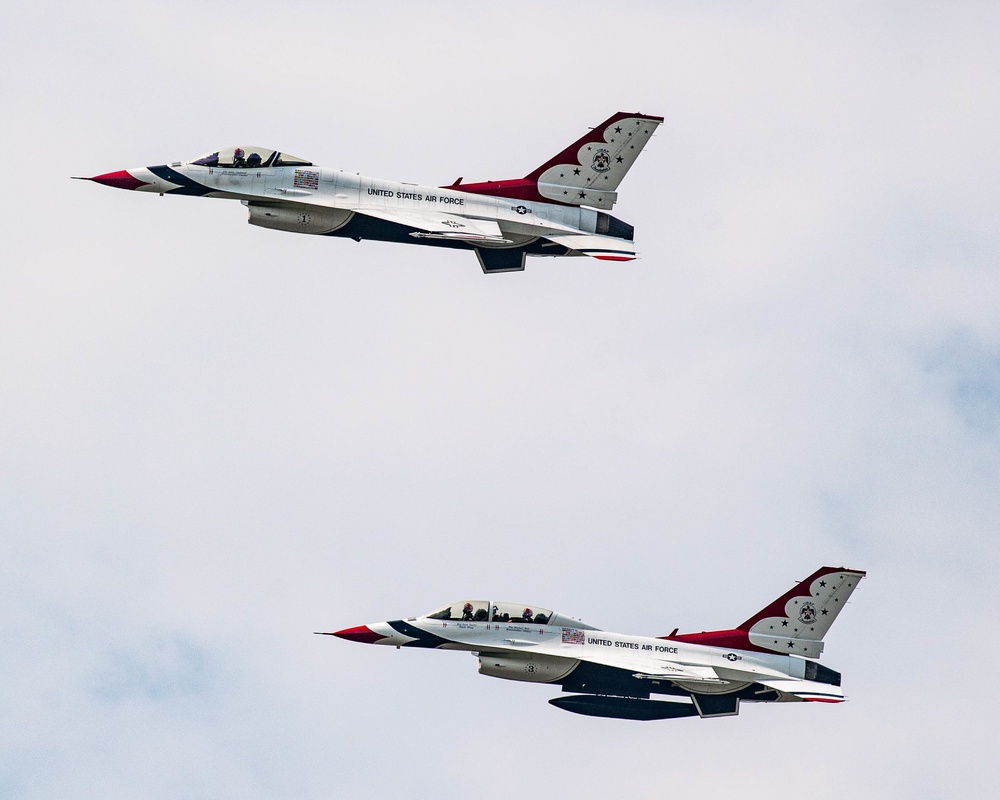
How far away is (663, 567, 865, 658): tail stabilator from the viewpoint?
59.8 metres

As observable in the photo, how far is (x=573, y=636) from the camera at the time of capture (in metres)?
57.6

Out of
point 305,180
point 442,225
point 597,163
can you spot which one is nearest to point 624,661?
point 442,225

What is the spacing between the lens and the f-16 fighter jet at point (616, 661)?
187 feet

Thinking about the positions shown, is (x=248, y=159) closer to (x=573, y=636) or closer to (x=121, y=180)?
(x=121, y=180)

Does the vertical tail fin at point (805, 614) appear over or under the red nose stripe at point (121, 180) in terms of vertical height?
under

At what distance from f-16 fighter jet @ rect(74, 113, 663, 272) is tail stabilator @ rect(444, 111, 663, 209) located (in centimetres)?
3

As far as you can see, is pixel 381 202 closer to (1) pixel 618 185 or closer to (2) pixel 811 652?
(1) pixel 618 185

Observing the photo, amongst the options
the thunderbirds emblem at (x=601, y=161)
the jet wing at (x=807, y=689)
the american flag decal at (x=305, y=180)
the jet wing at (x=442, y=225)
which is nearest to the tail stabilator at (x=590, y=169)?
the thunderbirds emblem at (x=601, y=161)

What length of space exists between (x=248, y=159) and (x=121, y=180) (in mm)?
4202

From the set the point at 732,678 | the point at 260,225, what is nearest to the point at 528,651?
the point at 732,678

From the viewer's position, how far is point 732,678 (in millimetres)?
58312

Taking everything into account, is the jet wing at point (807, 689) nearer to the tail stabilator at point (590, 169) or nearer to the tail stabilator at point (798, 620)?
the tail stabilator at point (798, 620)

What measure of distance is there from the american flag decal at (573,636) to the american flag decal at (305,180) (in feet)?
54.8

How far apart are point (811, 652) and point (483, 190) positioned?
764 inches
